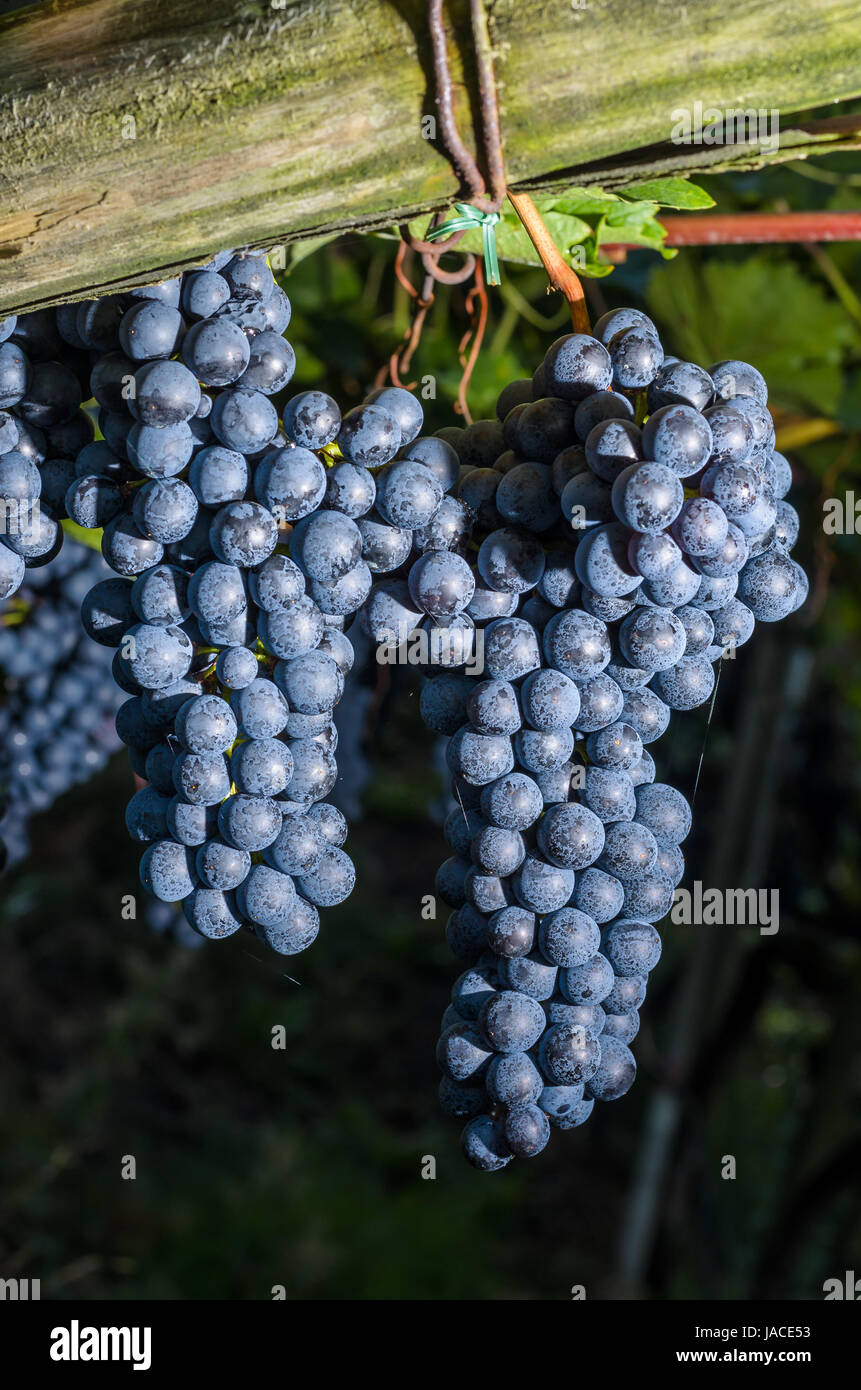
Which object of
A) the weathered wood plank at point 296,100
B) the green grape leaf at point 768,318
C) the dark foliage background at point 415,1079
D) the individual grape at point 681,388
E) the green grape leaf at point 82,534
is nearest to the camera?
the weathered wood plank at point 296,100

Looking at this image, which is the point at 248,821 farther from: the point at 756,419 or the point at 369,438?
the point at 756,419

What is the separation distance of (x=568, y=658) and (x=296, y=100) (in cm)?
35

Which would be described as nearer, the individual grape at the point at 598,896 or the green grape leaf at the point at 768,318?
the individual grape at the point at 598,896

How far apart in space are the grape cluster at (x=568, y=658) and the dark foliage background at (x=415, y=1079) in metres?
1.19

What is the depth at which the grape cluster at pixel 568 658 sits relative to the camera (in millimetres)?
675

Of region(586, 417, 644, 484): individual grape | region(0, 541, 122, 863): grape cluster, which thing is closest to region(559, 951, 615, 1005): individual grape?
region(586, 417, 644, 484): individual grape

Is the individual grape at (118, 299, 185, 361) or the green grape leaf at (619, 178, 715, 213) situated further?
the green grape leaf at (619, 178, 715, 213)

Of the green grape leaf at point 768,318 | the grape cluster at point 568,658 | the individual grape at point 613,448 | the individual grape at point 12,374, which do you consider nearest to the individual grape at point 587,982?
the grape cluster at point 568,658

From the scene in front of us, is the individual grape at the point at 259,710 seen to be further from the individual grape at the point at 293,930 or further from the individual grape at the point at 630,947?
the individual grape at the point at 630,947

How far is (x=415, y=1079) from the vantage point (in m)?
4.12

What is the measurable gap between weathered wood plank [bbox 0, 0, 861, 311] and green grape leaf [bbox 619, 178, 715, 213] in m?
0.23

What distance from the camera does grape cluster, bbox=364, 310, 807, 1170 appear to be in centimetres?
A: 67

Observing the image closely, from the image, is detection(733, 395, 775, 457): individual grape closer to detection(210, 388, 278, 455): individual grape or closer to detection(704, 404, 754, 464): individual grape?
detection(704, 404, 754, 464): individual grape

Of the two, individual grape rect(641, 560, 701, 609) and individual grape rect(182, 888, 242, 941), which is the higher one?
individual grape rect(641, 560, 701, 609)
